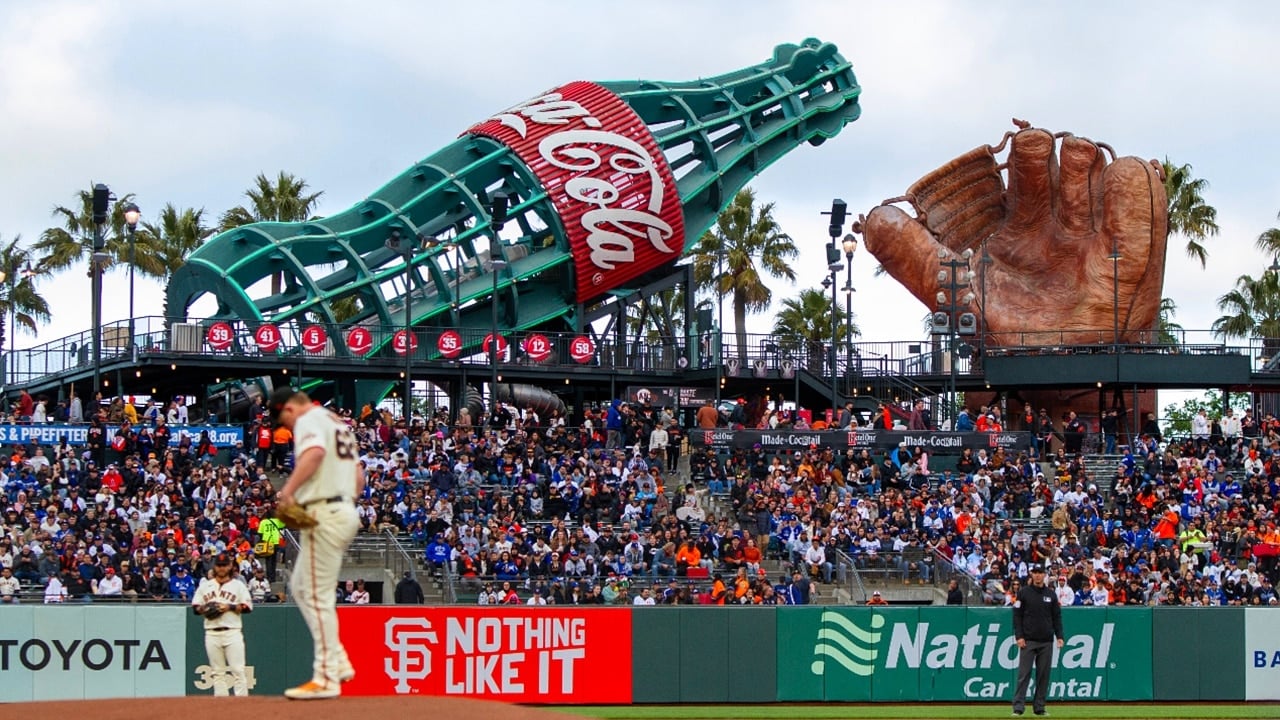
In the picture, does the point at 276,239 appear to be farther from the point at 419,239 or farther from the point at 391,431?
the point at 391,431

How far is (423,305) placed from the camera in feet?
149

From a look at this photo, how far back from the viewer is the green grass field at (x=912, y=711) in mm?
22812

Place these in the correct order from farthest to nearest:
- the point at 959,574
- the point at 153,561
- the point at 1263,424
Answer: the point at 1263,424, the point at 959,574, the point at 153,561

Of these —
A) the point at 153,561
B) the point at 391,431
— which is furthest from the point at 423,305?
the point at 153,561

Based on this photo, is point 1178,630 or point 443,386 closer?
point 1178,630

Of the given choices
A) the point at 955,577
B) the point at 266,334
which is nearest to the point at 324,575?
the point at 955,577

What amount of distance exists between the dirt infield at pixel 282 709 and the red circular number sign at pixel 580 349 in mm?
31507

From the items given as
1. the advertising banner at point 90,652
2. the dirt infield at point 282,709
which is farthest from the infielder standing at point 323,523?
the advertising banner at point 90,652

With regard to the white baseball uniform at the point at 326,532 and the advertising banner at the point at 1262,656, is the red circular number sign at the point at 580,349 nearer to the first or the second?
the advertising banner at the point at 1262,656

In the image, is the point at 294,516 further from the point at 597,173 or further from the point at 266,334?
the point at 597,173

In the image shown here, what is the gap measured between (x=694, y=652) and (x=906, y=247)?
93.6ft

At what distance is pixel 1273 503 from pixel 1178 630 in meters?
11.7

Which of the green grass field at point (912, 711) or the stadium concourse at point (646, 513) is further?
the stadium concourse at point (646, 513)

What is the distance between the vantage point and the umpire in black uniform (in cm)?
2095
